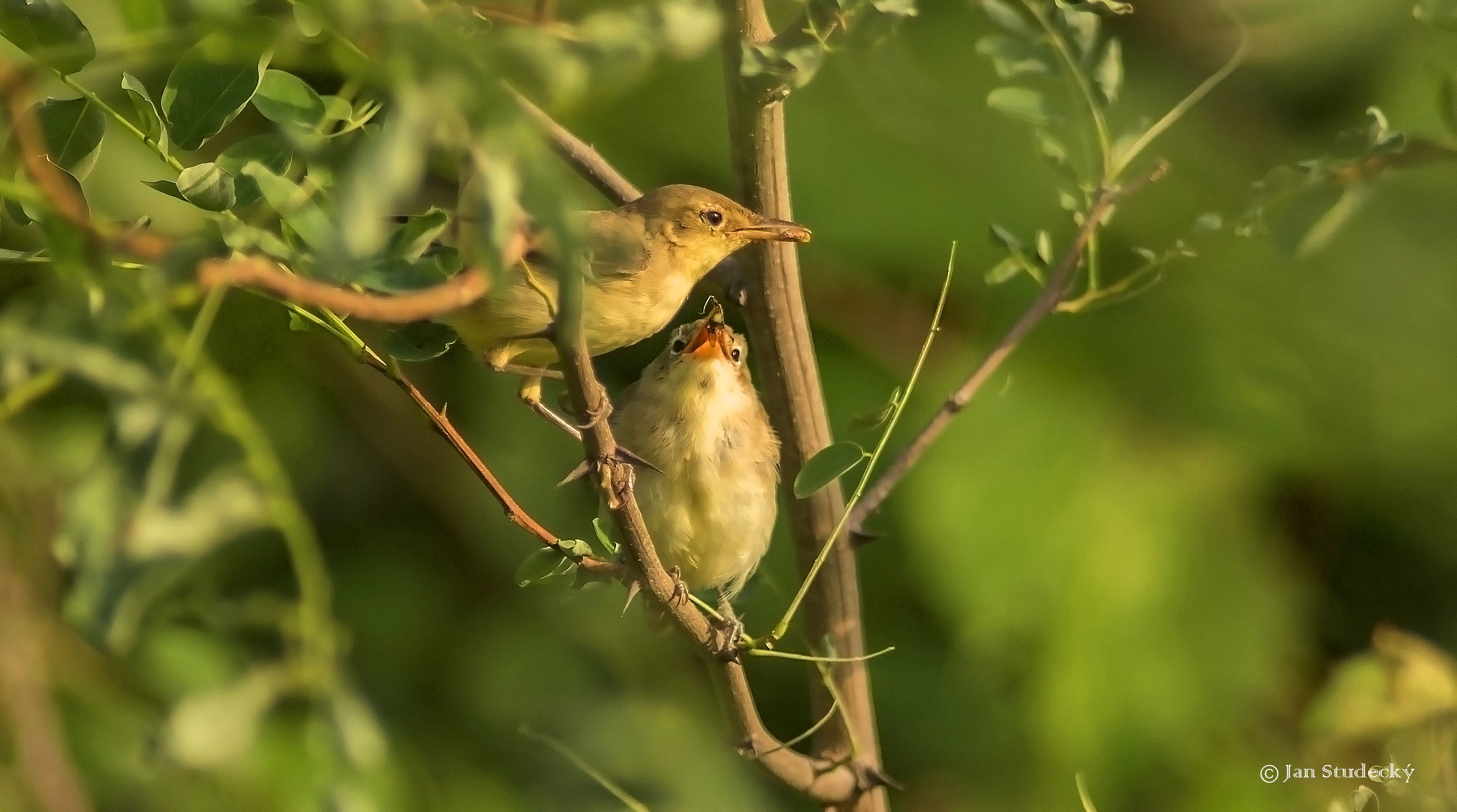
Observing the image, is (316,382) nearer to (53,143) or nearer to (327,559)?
(327,559)

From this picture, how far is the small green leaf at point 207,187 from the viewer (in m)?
1.30

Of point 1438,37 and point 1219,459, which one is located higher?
point 1438,37

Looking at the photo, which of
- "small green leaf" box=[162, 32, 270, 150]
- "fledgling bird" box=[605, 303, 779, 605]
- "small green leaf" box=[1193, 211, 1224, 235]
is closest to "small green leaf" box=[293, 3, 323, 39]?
"small green leaf" box=[162, 32, 270, 150]

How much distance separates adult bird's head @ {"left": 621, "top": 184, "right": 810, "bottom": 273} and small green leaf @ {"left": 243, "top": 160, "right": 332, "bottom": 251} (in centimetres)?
113

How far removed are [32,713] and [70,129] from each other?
2242 millimetres

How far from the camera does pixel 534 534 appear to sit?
167 cm

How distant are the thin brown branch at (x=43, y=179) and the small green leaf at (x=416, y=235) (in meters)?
0.17

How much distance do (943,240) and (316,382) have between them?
1.68m

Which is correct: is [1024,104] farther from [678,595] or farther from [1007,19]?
[678,595]

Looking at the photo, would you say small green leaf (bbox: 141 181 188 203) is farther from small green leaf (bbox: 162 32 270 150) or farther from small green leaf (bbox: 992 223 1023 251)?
small green leaf (bbox: 992 223 1023 251)

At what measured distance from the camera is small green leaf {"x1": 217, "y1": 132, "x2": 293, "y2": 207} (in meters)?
1.21

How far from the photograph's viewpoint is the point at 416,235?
1089 millimetres

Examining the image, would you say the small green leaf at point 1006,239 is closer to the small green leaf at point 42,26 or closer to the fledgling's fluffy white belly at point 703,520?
the fledgling's fluffy white belly at point 703,520

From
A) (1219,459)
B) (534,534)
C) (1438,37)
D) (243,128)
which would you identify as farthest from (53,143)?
(1438,37)
